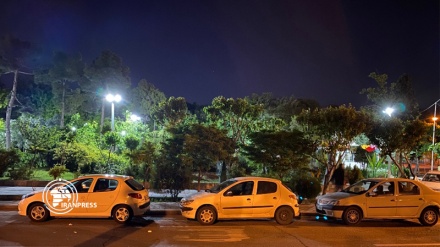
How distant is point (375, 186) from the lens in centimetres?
1267

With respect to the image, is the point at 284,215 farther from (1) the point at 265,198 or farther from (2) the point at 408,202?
(2) the point at 408,202

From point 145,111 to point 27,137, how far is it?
18.3 meters

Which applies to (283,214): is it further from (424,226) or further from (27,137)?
(27,137)

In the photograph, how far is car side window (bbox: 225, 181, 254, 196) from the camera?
11.9m

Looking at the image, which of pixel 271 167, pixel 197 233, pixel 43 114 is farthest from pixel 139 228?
pixel 43 114

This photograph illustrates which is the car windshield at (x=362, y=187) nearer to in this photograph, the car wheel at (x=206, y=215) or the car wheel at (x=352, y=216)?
the car wheel at (x=352, y=216)

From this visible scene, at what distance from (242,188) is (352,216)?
140 inches

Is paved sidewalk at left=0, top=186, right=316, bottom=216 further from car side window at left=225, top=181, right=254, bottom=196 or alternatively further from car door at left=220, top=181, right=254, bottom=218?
car side window at left=225, top=181, right=254, bottom=196

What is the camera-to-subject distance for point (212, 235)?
10.3 m

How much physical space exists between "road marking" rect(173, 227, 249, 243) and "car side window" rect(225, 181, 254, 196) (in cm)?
111

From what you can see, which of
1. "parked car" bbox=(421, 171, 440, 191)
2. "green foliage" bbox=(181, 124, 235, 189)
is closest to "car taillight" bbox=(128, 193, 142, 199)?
"green foliage" bbox=(181, 124, 235, 189)

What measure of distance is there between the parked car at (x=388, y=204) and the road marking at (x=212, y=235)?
3448 mm

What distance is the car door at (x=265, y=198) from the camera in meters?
11.8

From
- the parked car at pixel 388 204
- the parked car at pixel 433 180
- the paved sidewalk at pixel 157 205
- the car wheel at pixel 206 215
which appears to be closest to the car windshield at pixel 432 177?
the parked car at pixel 433 180
